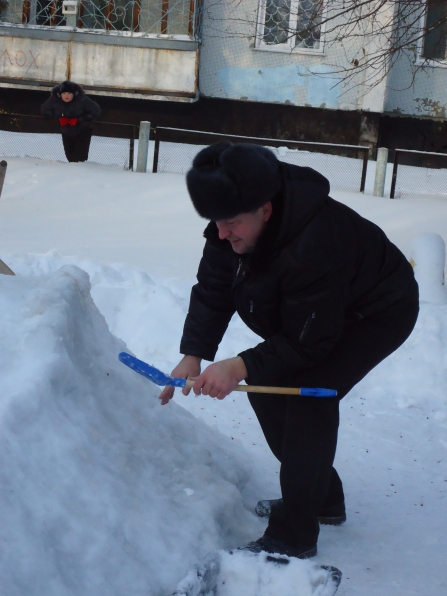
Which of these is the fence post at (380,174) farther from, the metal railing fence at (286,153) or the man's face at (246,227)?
the man's face at (246,227)

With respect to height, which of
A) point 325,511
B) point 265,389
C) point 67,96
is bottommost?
point 325,511

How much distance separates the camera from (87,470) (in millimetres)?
2150

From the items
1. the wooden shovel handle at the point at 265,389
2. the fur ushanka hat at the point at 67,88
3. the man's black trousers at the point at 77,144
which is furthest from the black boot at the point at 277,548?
the fur ushanka hat at the point at 67,88

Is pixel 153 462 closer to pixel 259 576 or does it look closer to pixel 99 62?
pixel 259 576

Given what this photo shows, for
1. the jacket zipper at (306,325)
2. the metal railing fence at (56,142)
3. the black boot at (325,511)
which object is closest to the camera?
the jacket zipper at (306,325)

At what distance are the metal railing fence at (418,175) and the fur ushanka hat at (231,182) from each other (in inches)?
308

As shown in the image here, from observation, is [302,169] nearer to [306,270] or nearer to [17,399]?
[306,270]

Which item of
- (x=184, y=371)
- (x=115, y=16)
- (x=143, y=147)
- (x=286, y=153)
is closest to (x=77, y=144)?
(x=143, y=147)

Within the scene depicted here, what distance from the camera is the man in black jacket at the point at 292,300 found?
2084mm

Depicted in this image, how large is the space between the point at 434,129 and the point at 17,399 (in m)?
14.4

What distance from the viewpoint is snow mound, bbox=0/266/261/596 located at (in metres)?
1.91

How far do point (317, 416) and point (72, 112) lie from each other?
29.5 feet

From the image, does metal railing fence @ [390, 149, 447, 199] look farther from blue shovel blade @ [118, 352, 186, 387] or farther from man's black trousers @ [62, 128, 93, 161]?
blue shovel blade @ [118, 352, 186, 387]

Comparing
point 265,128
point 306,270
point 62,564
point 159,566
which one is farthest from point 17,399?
point 265,128
